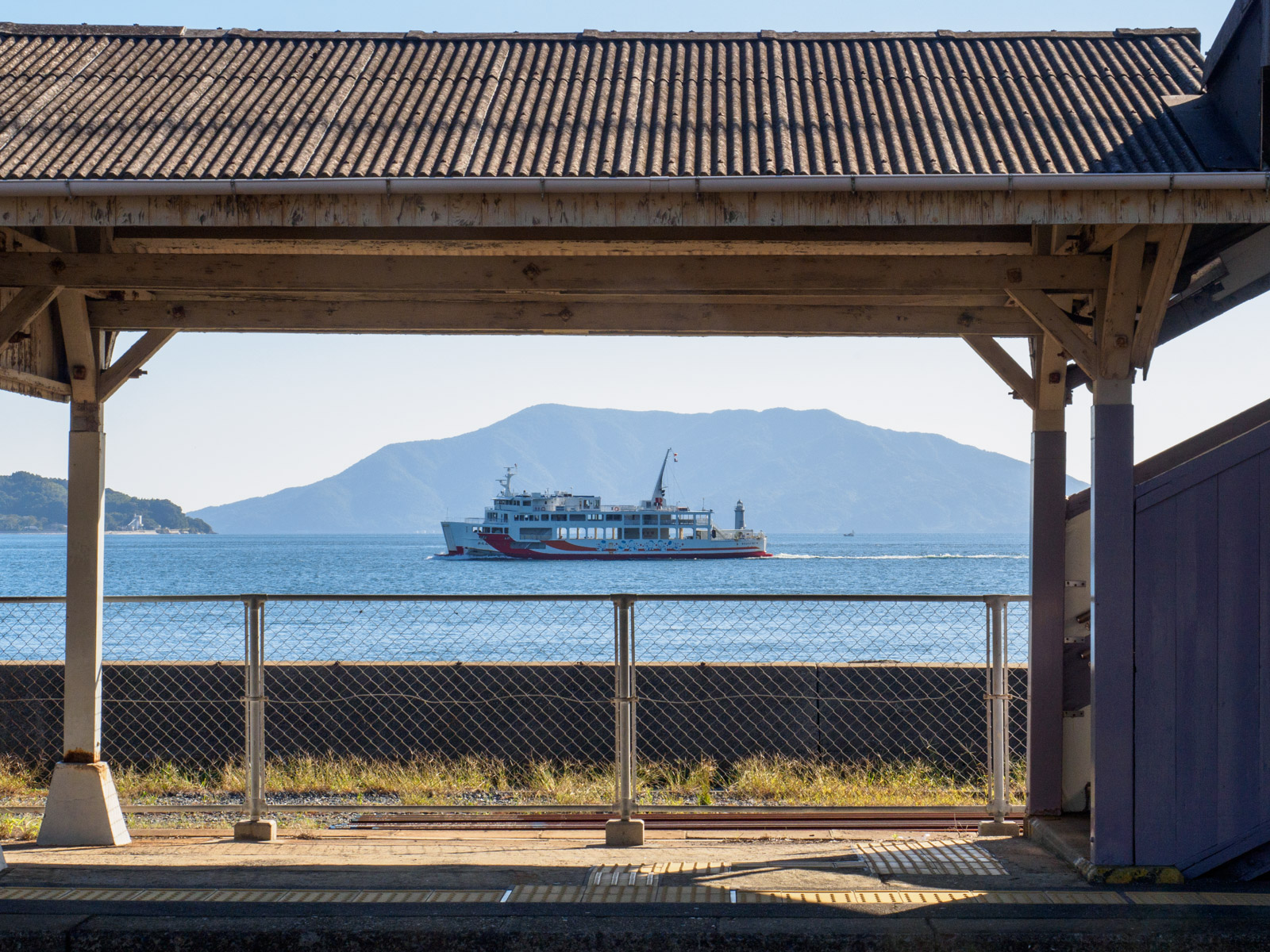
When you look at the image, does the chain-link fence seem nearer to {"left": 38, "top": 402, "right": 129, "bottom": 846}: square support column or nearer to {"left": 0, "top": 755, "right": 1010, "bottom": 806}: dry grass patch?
{"left": 0, "top": 755, "right": 1010, "bottom": 806}: dry grass patch

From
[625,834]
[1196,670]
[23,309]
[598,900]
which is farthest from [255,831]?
[1196,670]

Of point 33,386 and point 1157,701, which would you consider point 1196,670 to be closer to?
point 1157,701

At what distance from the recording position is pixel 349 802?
285 inches

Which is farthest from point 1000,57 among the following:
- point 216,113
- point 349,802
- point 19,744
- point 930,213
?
point 19,744

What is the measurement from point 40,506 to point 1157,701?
188295mm

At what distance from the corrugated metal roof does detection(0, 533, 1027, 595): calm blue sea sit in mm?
44112

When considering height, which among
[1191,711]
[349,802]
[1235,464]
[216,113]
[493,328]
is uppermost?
[216,113]

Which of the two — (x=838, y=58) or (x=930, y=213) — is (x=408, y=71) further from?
(x=930, y=213)

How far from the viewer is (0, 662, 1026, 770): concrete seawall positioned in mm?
8359

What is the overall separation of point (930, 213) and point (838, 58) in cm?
169

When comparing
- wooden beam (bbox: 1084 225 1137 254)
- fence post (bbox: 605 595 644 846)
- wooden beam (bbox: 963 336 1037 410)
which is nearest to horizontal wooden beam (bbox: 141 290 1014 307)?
wooden beam (bbox: 963 336 1037 410)

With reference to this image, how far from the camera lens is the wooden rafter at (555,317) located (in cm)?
545

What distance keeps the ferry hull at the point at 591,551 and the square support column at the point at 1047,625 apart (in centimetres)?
A: 7540

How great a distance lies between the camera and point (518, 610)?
44.8 meters
